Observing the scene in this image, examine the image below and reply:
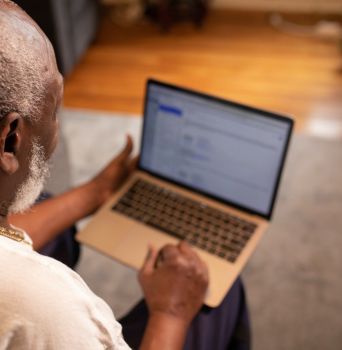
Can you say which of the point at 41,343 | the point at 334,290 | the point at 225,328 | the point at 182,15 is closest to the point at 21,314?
the point at 41,343

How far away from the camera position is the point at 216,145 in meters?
1.24

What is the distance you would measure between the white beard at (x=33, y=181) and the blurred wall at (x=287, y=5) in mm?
3106

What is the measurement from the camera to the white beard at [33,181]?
76cm

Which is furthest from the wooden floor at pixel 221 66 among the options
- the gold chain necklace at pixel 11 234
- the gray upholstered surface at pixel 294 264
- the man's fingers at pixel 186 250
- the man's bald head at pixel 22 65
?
the man's bald head at pixel 22 65

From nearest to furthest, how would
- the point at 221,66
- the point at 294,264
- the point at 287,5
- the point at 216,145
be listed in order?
the point at 216,145 → the point at 294,264 → the point at 221,66 → the point at 287,5

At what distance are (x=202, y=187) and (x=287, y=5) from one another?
2.65 metres

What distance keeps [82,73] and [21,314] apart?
258 centimetres

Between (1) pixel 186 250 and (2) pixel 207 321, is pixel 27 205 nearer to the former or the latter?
(1) pixel 186 250

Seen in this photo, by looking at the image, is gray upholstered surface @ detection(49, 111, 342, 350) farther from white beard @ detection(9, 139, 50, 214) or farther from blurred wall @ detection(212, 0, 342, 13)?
blurred wall @ detection(212, 0, 342, 13)

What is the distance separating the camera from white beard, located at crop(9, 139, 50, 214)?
2.49ft

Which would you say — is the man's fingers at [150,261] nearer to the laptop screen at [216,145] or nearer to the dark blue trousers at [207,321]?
the dark blue trousers at [207,321]

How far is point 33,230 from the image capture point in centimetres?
122

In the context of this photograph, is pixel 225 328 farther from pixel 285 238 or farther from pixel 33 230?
pixel 285 238

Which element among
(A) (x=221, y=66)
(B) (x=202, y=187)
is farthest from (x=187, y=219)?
(A) (x=221, y=66)
